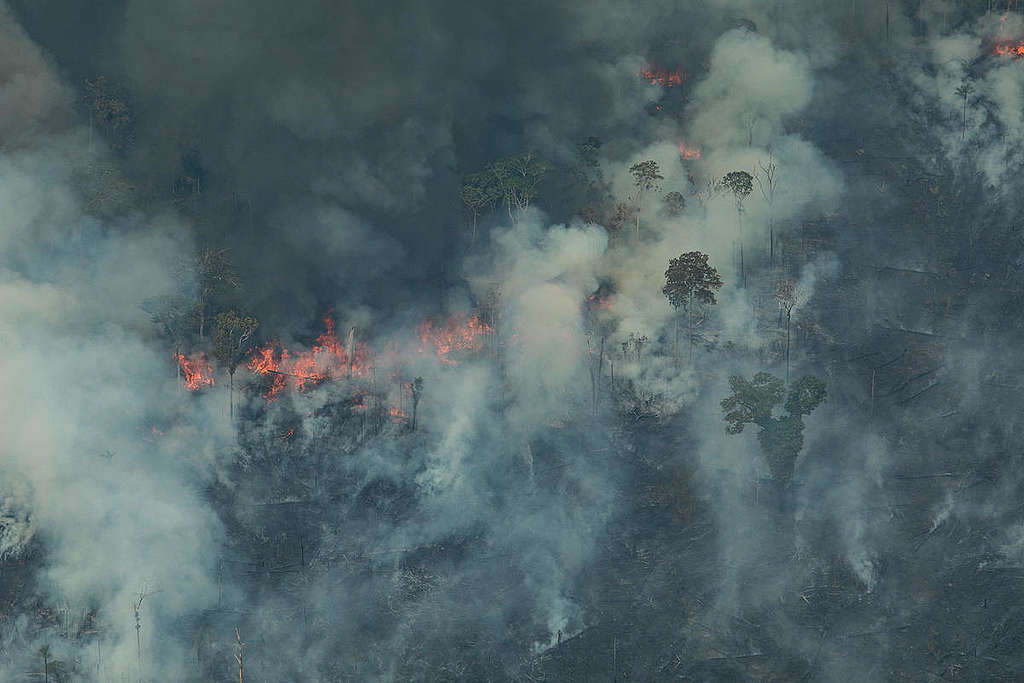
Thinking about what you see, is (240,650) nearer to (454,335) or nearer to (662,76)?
(454,335)

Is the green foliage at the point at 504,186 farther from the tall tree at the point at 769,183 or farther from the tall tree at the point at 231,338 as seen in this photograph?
the tall tree at the point at 231,338

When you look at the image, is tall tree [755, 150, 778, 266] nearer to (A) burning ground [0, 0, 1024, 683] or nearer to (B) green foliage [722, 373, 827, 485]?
(A) burning ground [0, 0, 1024, 683]

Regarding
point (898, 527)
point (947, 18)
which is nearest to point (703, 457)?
point (898, 527)

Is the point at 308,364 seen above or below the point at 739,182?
below

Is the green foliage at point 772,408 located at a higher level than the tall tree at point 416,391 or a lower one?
lower

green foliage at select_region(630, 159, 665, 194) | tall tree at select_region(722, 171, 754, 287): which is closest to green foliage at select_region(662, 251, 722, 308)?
tall tree at select_region(722, 171, 754, 287)

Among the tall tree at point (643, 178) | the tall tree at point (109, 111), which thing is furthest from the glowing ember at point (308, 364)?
the tall tree at point (109, 111)

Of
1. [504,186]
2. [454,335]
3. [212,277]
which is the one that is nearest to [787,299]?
[504,186]
